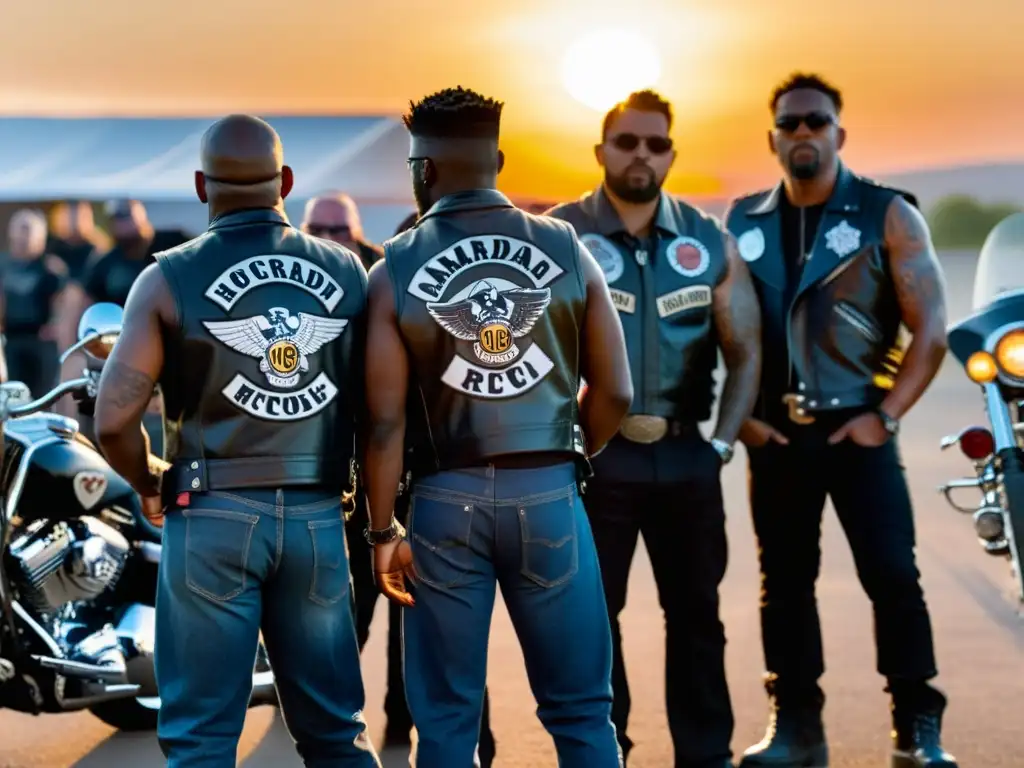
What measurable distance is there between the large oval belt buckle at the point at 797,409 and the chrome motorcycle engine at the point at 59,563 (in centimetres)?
218

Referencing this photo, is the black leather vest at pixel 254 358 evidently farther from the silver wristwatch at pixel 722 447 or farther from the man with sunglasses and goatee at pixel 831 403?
the man with sunglasses and goatee at pixel 831 403

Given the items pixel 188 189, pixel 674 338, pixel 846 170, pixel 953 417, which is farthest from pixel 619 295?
pixel 188 189

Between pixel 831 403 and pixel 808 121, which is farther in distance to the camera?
pixel 808 121

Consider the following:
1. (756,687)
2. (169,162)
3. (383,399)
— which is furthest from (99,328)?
(169,162)

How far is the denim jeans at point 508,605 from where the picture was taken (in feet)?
12.1

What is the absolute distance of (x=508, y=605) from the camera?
3.73 meters

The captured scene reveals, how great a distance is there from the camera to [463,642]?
3705mm

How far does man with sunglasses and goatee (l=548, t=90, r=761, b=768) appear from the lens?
480 cm

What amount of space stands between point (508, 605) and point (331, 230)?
2731mm

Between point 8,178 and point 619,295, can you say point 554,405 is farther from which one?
point 8,178

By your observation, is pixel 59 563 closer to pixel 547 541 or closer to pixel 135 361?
pixel 135 361

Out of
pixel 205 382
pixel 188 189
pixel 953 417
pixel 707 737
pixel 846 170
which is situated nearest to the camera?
pixel 205 382

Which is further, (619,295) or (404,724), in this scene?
(404,724)

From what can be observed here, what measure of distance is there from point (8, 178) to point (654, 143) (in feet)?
70.4
